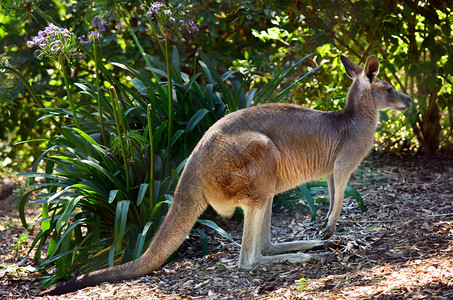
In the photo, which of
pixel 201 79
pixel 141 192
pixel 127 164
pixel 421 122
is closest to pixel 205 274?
pixel 141 192

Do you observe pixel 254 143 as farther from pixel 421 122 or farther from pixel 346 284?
pixel 421 122

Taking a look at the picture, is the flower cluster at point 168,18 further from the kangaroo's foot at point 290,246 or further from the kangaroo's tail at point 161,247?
the kangaroo's foot at point 290,246

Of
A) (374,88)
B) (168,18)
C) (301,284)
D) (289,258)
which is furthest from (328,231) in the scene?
(168,18)

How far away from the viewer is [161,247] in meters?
4.36

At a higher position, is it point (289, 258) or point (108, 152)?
point (108, 152)

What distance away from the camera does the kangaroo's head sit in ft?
16.1

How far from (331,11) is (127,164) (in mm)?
3386

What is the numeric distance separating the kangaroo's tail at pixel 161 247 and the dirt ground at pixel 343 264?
83mm

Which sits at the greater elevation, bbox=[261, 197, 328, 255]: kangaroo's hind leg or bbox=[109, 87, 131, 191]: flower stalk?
bbox=[109, 87, 131, 191]: flower stalk

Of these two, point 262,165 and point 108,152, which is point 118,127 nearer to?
point 108,152

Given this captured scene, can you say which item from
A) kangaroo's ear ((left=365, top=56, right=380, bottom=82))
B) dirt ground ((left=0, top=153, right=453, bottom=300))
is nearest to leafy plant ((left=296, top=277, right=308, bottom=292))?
dirt ground ((left=0, top=153, right=453, bottom=300))

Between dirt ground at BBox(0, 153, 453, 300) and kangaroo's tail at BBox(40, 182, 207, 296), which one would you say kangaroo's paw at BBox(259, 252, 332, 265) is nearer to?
dirt ground at BBox(0, 153, 453, 300)

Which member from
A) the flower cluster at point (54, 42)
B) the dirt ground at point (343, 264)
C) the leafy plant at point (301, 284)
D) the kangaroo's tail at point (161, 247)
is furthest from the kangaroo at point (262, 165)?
the flower cluster at point (54, 42)

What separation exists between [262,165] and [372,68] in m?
1.40
